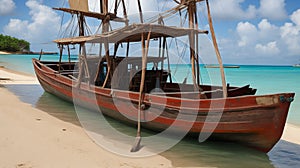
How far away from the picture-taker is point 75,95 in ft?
38.6

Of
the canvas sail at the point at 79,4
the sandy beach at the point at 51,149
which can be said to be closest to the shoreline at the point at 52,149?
the sandy beach at the point at 51,149

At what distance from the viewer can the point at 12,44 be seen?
91.7m

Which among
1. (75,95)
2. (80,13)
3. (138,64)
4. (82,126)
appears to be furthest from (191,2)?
(80,13)

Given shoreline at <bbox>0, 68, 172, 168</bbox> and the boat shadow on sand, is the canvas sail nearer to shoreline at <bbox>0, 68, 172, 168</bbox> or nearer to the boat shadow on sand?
shoreline at <bbox>0, 68, 172, 168</bbox>

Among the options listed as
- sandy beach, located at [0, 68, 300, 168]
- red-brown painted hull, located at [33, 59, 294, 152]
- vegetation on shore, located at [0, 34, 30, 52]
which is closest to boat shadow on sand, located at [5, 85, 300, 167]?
red-brown painted hull, located at [33, 59, 294, 152]

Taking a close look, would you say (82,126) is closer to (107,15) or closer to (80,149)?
(80,149)

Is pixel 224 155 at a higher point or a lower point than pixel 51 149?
lower

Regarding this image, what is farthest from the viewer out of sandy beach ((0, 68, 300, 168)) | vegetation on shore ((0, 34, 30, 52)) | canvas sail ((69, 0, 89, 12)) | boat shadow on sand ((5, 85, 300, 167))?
vegetation on shore ((0, 34, 30, 52))

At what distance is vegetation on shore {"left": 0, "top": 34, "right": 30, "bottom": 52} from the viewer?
288ft

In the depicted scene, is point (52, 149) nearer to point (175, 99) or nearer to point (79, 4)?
point (175, 99)

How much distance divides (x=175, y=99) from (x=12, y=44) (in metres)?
98.5

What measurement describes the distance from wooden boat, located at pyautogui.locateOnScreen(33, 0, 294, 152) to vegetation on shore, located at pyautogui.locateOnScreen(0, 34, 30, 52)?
8746 centimetres

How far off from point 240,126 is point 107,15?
33.2 feet

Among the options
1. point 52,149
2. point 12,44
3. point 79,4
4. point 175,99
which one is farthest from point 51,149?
point 12,44
